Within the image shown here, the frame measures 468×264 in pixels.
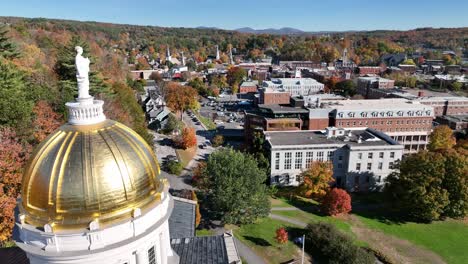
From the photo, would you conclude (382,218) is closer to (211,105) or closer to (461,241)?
(461,241)

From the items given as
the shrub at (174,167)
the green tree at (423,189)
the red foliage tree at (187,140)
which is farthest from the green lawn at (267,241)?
the red foliage tree at (187,140)

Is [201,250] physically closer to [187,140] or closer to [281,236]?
[281,236]

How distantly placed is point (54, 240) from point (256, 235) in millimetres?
32345

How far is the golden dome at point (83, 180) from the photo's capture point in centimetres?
1421

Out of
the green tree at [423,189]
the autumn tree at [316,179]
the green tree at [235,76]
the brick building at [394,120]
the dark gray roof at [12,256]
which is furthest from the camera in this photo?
the green tree at [235,76]

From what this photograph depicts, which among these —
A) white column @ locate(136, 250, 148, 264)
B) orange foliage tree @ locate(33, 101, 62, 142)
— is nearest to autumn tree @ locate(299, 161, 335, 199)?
orange foliage tree @ locate(33, 101, 62, 142)

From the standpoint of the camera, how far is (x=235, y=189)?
137 feet

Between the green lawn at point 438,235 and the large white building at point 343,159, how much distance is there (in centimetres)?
1066

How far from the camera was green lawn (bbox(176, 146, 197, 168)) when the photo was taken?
2667 inches

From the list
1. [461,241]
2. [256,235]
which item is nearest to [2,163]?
[256,235]

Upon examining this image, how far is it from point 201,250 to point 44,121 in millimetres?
27231

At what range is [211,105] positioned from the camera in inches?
5039

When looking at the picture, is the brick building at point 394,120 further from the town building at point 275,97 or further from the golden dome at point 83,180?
the golden dome at point 83,180

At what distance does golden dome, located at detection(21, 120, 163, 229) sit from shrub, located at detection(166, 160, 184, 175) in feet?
149
